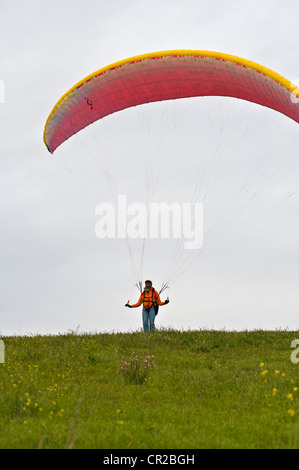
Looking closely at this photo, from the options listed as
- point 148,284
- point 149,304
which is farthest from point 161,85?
point 149,304

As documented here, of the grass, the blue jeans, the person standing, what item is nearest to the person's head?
the person standing

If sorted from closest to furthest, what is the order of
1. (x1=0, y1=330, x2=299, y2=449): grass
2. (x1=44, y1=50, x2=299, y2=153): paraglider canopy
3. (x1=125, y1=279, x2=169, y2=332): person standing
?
1. (x1=0, y1=330, x2=299, y2=449): grass
2. (x1=44, y1=50, x2=299, y2=153): paraglider canopy
3. (x1=125, y1=279, x2=169, y2=332): person standing

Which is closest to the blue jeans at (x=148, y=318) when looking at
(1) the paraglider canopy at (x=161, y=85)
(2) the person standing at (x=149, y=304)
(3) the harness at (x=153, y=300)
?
(2) the person standing at (x=149, y=304)

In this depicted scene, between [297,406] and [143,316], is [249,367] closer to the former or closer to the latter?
[297,406]

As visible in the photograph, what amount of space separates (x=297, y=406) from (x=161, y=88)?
10.3m

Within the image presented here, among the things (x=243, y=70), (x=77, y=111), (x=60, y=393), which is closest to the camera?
(x=60, y=393)

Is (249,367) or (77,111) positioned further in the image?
(77,111)

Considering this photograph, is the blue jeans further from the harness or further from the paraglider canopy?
the paraglider canopy

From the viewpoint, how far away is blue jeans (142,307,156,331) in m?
17.2

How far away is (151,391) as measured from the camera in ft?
29.8

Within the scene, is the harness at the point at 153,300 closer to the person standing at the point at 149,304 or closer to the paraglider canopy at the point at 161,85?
the person standing at the point at 149,304

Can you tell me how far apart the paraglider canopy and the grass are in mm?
6466
